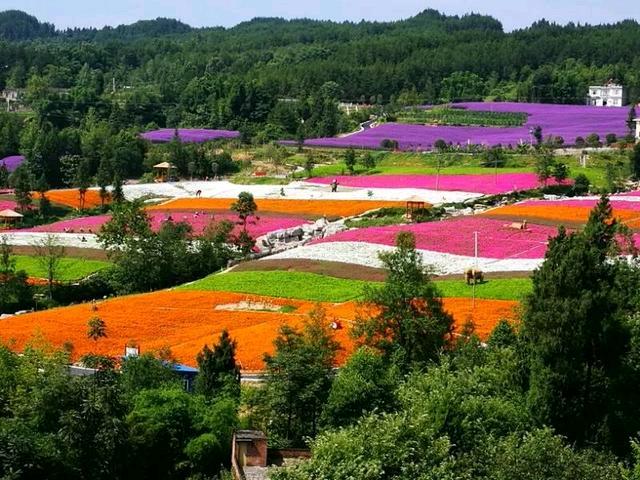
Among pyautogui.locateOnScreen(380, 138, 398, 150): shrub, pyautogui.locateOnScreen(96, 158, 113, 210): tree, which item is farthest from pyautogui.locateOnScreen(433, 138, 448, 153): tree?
pyautogui.locateOnScreen(96, 158, 113, 210): tree

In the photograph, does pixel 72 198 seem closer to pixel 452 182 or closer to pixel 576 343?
pixel 452 182

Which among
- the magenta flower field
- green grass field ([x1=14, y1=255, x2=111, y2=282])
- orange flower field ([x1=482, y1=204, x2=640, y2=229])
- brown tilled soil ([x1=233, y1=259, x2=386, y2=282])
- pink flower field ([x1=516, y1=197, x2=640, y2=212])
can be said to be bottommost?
green grass field ([x1=14, y1=255, x2=111, y2=282])

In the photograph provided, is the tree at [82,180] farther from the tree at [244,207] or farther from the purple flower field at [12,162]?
the tree at [244,207]

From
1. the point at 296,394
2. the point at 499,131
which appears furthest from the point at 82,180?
the point at 296,394

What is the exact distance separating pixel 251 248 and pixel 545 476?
39761 mm

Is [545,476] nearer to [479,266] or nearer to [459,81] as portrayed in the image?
[479,266]

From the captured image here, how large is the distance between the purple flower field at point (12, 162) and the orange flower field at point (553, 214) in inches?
2002

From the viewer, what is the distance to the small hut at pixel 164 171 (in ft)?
326

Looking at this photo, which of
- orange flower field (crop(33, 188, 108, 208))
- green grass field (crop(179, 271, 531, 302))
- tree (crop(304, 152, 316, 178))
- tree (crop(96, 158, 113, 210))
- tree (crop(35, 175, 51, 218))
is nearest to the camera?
green grass field (crop(179, 271, 531, 302))

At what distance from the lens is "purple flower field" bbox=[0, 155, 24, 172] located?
341 feet

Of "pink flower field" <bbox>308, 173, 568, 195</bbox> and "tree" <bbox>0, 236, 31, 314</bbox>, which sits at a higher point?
"pink flower field" <bbox>308, 173, 568, 195</bbox>

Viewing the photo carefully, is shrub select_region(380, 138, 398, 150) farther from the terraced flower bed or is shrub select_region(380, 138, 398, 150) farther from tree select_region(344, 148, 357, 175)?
the terraced flower bed

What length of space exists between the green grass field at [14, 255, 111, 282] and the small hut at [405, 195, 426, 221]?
59.6 feet

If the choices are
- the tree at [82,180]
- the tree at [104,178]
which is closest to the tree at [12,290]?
the tree at [82,180]
